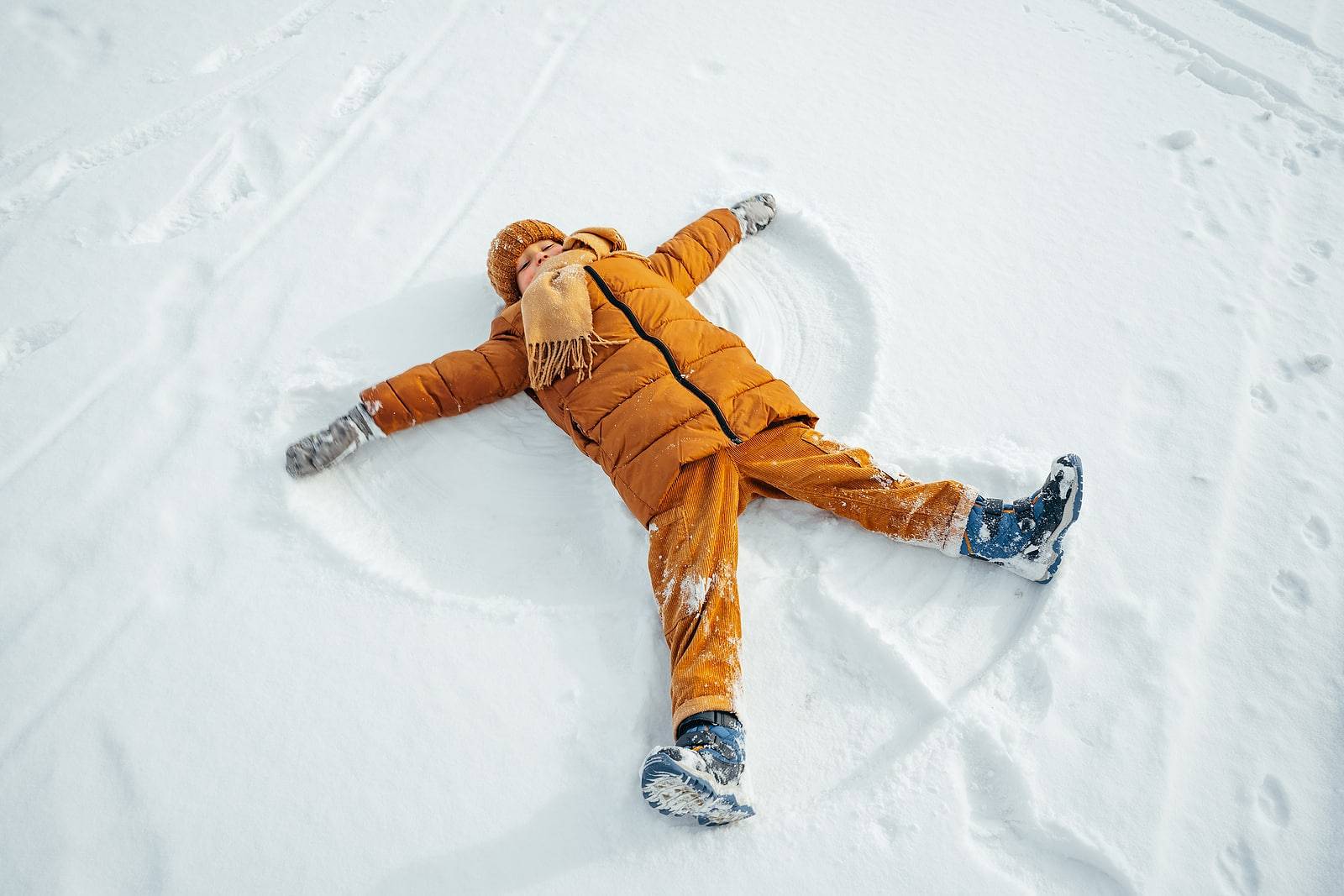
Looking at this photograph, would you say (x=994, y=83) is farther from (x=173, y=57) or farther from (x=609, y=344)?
(x=173, y=57)

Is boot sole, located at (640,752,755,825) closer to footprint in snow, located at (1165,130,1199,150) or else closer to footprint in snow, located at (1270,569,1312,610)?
footprint in snow, located at (1270,569,1312,610)

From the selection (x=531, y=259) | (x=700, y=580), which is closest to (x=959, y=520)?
(x=700, y=580)

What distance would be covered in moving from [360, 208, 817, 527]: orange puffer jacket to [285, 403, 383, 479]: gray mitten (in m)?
0.05

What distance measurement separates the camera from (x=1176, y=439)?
2.49 m

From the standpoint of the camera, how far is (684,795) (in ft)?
5.66

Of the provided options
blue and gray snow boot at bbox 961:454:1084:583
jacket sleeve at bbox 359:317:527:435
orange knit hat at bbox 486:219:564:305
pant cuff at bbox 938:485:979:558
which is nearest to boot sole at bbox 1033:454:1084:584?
blue and gray snow boot at bbox 961:454:1084:583

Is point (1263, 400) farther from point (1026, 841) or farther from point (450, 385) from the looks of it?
point (450, 385)

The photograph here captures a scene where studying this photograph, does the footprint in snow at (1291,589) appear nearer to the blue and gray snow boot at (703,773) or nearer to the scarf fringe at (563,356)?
the blue and gray snow boot at (703,773)

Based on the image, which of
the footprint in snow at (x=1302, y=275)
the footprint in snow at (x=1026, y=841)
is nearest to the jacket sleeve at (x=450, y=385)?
the footprint in snow at (x=1026, y=841)

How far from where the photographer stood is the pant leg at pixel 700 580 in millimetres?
1908

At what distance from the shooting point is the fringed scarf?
94.6 inches

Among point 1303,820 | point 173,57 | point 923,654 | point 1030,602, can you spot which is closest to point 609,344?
point 923,654

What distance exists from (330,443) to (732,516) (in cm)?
129

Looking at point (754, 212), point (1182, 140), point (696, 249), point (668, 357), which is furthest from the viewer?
point (1182, 140)
